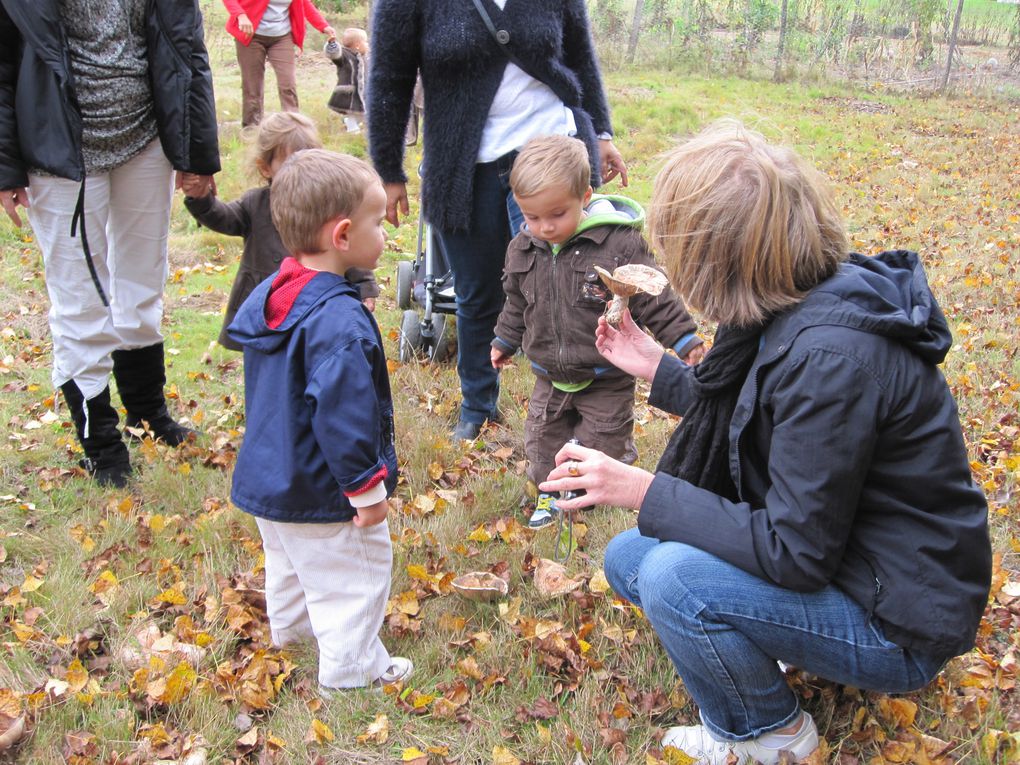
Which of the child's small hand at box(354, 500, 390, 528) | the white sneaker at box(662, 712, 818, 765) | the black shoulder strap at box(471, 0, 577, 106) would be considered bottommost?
the white sneaker at box(662, 712, 818, 765)

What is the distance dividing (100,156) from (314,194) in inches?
62.6

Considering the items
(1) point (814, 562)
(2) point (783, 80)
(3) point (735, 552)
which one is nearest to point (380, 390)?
(3) point (735, 552)

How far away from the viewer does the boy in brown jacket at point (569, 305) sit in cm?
296

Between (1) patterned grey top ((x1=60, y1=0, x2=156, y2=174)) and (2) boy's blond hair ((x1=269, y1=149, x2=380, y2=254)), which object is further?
(1) patterned grey top ((x1=60, y1=0, x2=156, y2=174))

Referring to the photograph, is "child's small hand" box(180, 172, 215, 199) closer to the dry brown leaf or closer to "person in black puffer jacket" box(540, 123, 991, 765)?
the dry brown leaf

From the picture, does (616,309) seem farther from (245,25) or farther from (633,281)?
(245,25)

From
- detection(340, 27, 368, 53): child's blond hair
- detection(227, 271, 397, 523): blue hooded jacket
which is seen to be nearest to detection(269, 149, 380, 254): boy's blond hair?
detection(227, 271, 397, 523): blue hooded jacket

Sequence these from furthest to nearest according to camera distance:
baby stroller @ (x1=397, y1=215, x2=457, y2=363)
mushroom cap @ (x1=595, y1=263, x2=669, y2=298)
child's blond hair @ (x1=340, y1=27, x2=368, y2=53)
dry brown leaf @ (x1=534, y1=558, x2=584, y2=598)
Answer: child's blond hair @ (x1=340, y1=27, x2=368, y2=53), baby stroller @ (x1=397, y1=215, x2=457, y2=363), dry brown leaf @ (x1=534, y1=558, x2=584, y2=598), mushroom cap @ (x1=595, y1=263, x2=669, y2=298)

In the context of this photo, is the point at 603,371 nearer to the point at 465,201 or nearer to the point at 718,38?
the point at 465,201

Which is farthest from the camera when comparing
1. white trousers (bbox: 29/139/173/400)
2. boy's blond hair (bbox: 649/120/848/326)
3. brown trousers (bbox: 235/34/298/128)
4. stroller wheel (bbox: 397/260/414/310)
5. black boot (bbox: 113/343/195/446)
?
brown trousers (bbox: 235/34/298/128)

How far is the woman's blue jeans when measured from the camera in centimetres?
194

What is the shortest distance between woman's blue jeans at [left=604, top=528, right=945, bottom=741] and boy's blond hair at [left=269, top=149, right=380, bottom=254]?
1.23 meters

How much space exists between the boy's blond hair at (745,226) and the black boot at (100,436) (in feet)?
8.86

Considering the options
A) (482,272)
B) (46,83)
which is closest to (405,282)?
(482,272)
